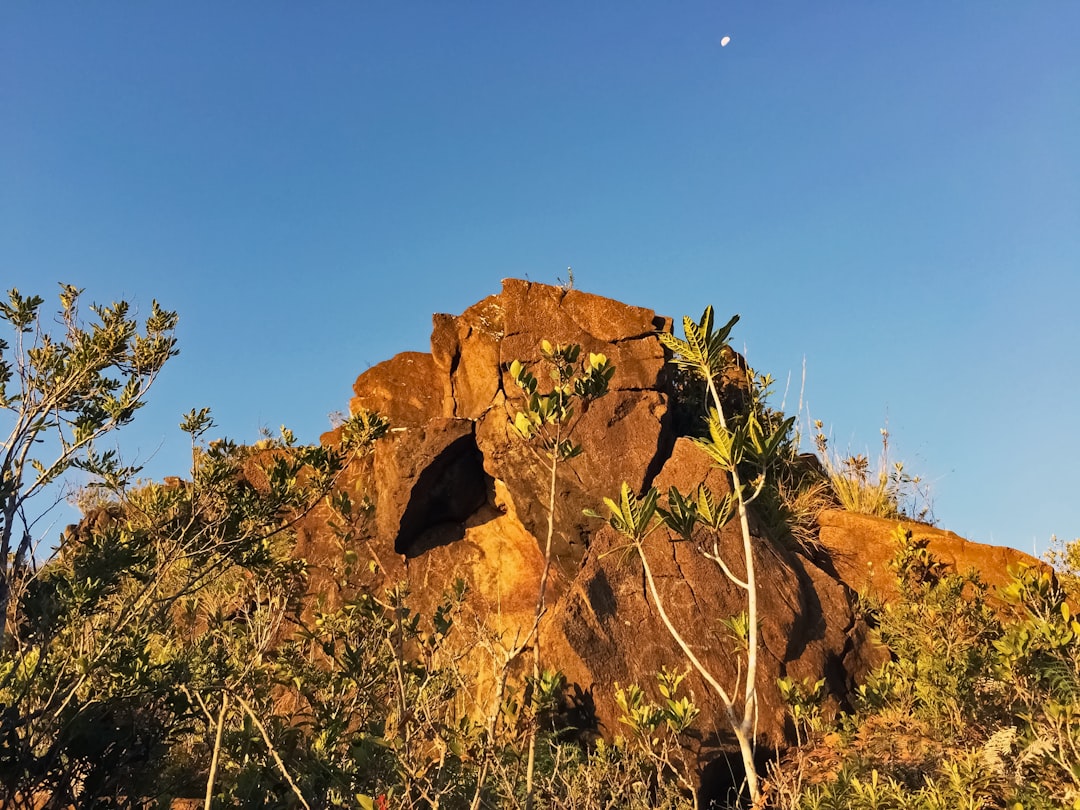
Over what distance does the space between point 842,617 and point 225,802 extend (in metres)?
7.56

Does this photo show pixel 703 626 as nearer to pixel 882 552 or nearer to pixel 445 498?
pixel 882 552

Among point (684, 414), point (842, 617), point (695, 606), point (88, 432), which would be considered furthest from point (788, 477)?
point (88, 432)

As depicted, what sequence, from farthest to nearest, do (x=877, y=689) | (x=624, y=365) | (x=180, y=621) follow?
(x=624, y=365), (x=180, y=621), (x=877, y=689)

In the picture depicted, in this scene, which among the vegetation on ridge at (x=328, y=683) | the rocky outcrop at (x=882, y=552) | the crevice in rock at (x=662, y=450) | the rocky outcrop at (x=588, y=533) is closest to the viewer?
the vegetation on ridge at (x=328, y=683)

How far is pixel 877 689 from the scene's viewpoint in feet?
23.0

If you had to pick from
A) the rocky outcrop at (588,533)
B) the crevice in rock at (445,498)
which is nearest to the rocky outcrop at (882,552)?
the rocky outcrop at (588,533)

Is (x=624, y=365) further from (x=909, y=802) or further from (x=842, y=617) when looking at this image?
(x=909, y=802)

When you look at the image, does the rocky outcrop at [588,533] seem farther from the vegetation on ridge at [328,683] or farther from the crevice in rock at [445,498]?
the vegetation on ridge at [328,683]

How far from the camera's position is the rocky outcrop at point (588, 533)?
307 inches

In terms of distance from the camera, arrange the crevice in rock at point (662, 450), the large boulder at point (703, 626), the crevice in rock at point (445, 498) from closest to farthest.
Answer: the large boulder at point (703, 626)
the crevice in rock at point (662, 450)
the crevice in rock at point (445, 498)

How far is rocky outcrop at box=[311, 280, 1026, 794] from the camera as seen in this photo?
25.5ft

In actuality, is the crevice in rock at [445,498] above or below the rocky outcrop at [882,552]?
above

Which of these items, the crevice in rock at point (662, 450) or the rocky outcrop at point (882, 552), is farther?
the crevice in rock at point (662, 450)

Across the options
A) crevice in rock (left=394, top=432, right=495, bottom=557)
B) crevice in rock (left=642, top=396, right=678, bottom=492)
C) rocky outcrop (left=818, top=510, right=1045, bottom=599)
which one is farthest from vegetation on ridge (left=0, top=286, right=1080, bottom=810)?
crevice in rock (left=394, top=432, right=495, bottom=557)
